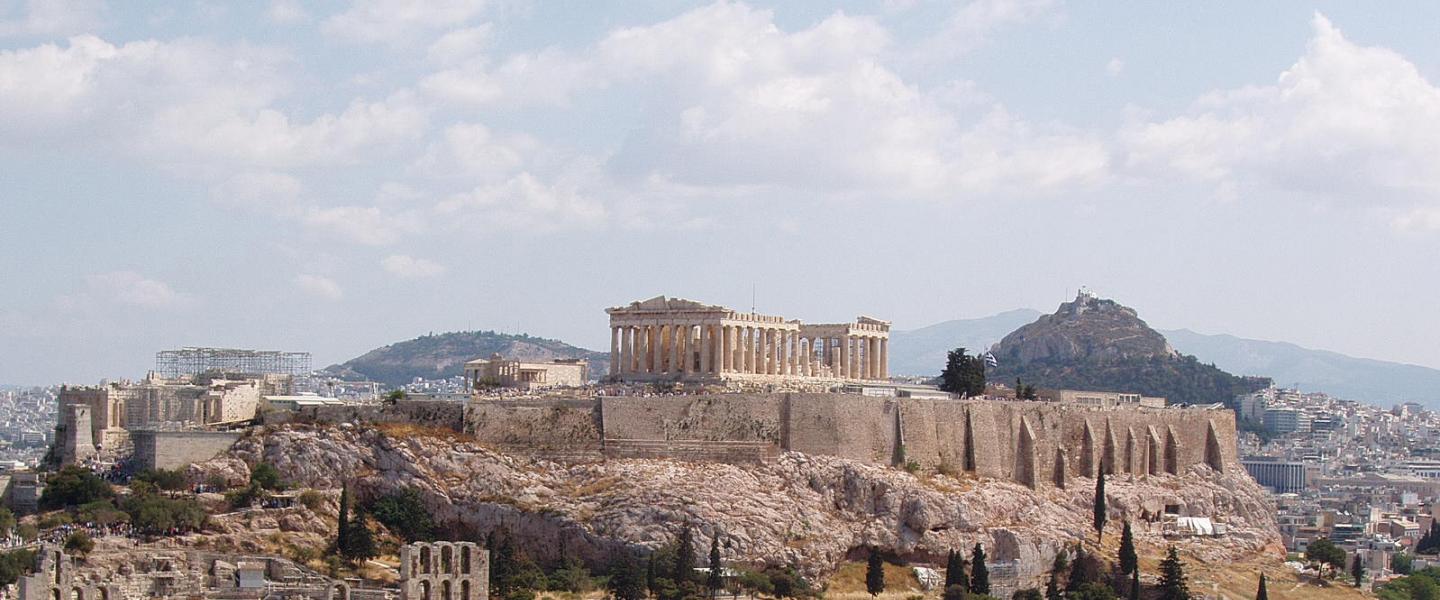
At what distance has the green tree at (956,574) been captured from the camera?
89.2m

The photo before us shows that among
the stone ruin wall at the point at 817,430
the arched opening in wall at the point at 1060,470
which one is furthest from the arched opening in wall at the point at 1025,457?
the arched opening in wall at the point at 1060,470

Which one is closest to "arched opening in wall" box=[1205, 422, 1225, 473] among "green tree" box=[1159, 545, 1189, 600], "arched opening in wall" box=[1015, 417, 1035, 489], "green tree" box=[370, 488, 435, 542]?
"arched opening in wall" box=[1015, 417, 1035, 489]

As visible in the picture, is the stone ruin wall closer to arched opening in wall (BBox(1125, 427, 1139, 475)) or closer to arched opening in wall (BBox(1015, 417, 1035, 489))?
arched opening in wall (BBox(1015, 417, 1035, 489))

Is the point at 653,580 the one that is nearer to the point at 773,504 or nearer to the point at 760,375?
the point at 773,504

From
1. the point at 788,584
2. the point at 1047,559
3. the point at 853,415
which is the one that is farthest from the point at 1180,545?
the point at 788,584

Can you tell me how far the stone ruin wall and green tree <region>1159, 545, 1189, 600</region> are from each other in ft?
36.8

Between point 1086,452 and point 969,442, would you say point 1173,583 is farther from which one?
point 1086,452

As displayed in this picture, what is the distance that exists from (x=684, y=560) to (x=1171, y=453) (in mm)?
43885

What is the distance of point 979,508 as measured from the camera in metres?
96.8

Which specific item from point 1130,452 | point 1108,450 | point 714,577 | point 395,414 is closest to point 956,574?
point 714,577

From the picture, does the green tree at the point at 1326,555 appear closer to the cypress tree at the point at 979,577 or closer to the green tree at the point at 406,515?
the cypress tree at the point at 979,577

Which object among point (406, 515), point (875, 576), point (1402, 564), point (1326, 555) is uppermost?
point (406, 515)

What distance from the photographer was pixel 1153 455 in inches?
4648

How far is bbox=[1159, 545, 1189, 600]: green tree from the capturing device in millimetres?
92969
